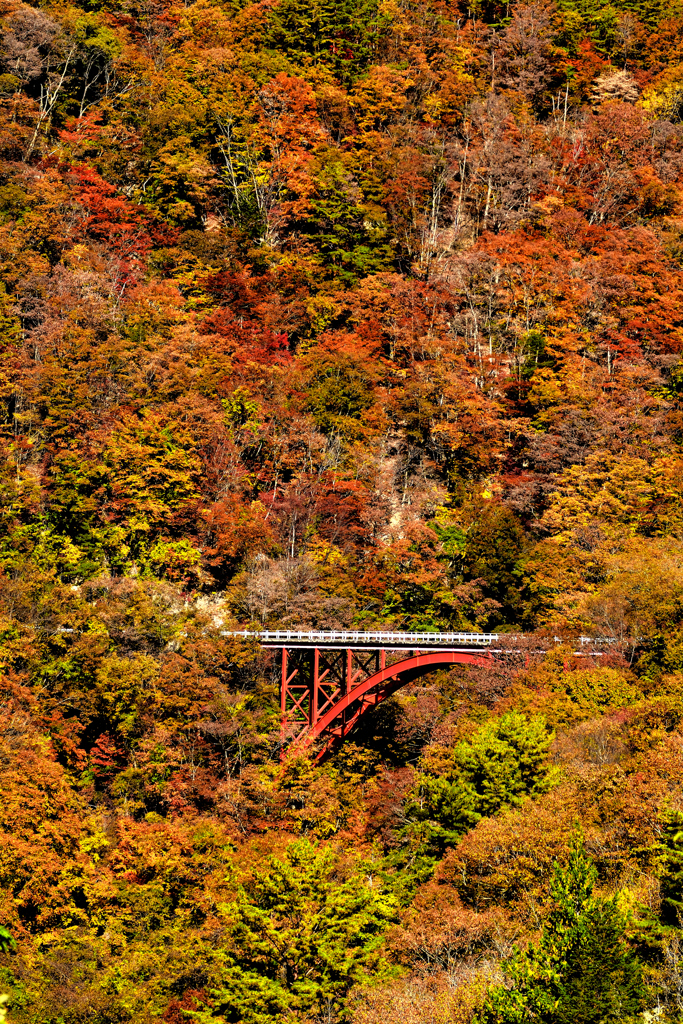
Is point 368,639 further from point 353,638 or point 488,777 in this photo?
point 488,777

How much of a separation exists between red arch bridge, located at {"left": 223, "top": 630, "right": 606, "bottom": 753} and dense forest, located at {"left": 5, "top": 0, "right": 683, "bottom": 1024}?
1.07 meters

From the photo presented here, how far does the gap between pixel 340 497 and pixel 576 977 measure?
37.0 meters

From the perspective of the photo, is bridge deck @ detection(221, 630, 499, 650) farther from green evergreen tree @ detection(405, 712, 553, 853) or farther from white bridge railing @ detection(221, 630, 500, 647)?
green evergreen tree @ detection(405, 712, 553, 853)

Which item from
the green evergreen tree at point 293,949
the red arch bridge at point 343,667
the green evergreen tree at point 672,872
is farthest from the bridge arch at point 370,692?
the green evergreen tree at point 672,872

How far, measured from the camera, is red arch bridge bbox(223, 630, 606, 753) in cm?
4822

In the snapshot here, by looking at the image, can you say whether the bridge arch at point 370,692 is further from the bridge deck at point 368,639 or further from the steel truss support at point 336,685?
the bridge deck at point 368,639

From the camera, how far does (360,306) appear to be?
70250mm

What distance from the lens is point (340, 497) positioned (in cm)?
6038

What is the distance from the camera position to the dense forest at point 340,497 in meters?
33.8

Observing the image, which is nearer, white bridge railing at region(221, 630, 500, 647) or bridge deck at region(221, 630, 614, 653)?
bridge deck at region(221, 630, 614, 653)

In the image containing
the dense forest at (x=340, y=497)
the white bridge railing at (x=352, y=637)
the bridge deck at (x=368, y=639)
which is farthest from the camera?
the white bridge railing at (x=352, y=637)

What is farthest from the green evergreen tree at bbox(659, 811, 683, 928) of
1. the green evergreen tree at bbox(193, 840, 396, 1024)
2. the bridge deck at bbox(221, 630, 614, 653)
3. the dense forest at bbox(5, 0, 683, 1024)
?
the bridge deck at bbox(221, 630, 614, 653)

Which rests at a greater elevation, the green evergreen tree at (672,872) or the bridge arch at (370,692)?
the green evergreen tree at (672,872)

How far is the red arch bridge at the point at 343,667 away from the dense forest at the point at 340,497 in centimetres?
107
